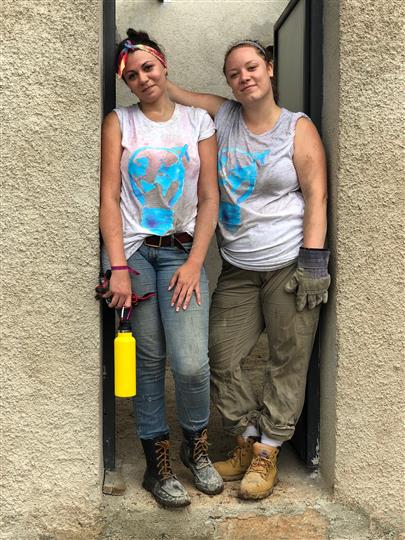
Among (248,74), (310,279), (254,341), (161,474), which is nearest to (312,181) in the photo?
(310,279)

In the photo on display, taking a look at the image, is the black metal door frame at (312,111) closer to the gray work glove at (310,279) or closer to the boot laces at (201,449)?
the gray work glove at (310,279)

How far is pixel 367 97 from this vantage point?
10.1ft

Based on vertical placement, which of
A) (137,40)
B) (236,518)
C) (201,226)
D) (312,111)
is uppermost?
(137,40)

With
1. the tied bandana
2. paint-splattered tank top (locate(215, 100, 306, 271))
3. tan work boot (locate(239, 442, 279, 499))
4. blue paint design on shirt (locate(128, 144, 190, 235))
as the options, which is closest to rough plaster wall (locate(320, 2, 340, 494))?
paint-splattered tank top (locate(215, 100, 306, 271))

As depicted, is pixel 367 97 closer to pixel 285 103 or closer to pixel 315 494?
pixel 285 103

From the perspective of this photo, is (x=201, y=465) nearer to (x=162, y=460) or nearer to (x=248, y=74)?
(x=162, y=460)

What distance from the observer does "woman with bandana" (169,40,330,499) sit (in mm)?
3137

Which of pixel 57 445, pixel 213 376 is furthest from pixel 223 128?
pixel 57 445

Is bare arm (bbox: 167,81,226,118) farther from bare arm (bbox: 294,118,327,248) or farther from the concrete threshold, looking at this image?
the concrete threshold

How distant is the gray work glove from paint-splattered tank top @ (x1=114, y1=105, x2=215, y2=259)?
493 millimetres

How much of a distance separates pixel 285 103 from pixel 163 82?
113 centimetres

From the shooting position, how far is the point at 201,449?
3.25 m

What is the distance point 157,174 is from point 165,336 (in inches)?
27.1

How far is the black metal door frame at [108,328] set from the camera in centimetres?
320
